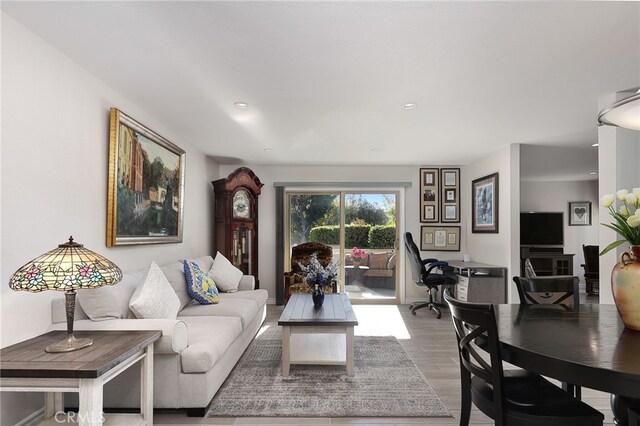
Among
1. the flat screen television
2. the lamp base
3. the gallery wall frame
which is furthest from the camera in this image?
the flat screen television

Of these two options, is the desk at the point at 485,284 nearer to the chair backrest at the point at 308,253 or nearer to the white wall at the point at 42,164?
the chair backrest at the point at 308,253

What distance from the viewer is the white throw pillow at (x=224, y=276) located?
4.22 m

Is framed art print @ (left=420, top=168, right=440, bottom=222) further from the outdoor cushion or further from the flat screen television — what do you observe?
the outdoor cushion

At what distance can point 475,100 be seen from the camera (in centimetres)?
312

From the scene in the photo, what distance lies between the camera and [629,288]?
163cm

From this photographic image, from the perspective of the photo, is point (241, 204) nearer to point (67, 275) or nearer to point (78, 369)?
point (67, 275)

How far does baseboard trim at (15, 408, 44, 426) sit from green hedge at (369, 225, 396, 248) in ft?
15.9

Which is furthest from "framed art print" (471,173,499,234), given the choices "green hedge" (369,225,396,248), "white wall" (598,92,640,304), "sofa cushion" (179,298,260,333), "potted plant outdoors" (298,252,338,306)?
"sofa cushion" (179,298,260,333)

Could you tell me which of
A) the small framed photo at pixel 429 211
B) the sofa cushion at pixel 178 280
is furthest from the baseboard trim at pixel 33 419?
the small framed photo at pixel 429 211

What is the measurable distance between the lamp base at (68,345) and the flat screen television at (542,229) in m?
8.08

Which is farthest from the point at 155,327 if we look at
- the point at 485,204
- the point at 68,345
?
the point at 485,204

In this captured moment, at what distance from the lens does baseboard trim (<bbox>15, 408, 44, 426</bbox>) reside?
2047mm

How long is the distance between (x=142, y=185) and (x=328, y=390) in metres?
2.41

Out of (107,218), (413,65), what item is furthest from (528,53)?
(107,218)
